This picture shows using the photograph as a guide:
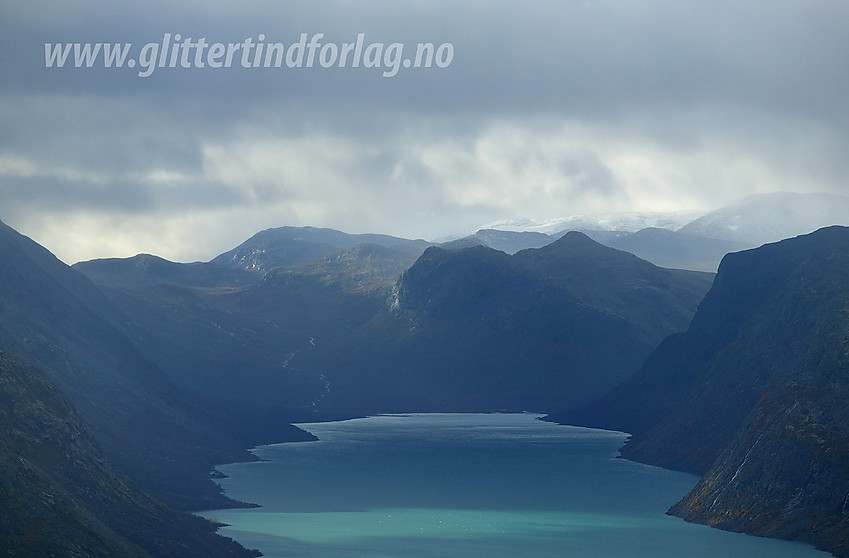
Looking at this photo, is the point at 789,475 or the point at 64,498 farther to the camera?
the point at 789,475

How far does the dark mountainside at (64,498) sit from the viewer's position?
105438 millimetres

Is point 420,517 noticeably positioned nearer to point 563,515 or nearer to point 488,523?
point 488,523

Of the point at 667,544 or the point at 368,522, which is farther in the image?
the point at 368,522

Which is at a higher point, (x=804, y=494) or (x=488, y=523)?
(x=804, y=494)

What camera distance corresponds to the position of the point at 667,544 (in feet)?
517

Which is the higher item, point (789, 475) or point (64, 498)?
point (789, 475)

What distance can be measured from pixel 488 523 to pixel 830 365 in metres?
66.8

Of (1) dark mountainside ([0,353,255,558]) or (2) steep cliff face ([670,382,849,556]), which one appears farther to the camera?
(2) steep cliff face ([670,382,849,556])

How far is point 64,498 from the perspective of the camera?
115m

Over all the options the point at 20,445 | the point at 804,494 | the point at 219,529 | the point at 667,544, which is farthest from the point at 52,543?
the point at 804,494

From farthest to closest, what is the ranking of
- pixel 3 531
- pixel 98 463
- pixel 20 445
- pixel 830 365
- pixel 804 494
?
pixel 830 365 < pixel 804 494 < pixel 98 463 < pixel 20 445 < pixel 3 531

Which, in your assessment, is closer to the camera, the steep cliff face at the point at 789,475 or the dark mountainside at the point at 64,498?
the dark mountainside at the point at 64,498

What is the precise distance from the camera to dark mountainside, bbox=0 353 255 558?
346 feet

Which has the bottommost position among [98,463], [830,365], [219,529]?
[219,529]
